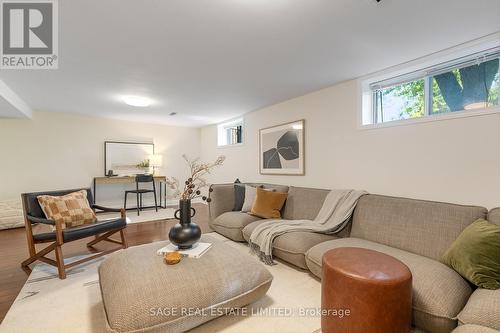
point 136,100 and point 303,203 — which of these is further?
point 136,100

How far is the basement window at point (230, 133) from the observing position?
525 centimetres

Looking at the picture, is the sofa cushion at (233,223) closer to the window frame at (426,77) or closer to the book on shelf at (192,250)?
the book on shelf at (192,250)

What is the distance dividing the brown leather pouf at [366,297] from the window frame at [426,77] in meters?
1.63

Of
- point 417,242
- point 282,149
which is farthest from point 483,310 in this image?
point 282,149

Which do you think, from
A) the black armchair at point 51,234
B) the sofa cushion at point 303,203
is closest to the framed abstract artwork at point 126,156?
the black armchair at point 51,234

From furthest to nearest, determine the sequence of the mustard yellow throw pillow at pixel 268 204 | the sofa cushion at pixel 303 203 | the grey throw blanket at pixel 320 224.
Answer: the mustard yellow throw pillow at pixel 268 204 < the sofa cushion at pixel 303 203 < the grey throw blanket at pixel 320 224

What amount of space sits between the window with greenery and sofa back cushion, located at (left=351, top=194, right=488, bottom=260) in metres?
0.94

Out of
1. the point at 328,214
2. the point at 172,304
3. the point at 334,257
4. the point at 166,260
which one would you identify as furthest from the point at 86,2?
the point at 328,214

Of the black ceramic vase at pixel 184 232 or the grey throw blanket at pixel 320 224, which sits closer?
the black ceramic vase at pixel 184 232

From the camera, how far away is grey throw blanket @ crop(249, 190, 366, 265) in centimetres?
Answer: 248

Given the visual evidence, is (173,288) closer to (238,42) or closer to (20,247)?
(238,42)

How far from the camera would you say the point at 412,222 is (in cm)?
208

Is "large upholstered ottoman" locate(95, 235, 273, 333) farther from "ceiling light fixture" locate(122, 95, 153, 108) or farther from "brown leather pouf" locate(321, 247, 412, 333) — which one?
"ceiling light fixture" locate(122, 95, 153, 108)

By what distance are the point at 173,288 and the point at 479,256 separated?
1911 mm
